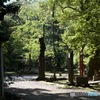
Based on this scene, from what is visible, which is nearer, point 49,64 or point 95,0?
point 95,0

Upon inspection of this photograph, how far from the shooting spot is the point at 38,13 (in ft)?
117

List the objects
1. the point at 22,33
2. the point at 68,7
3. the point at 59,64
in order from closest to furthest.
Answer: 1. the point at 68,7
2. the point at 22,33
3. the point at 59,64

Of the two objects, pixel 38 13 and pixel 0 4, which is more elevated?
pixel 38 13

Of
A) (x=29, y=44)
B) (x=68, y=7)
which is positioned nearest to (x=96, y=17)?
(x=68, y=7)

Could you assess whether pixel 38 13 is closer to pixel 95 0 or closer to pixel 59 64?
pixel 95 0

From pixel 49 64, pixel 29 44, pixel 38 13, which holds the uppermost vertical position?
pixel 38 13

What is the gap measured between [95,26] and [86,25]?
59 centimetres

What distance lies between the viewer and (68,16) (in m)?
23.5

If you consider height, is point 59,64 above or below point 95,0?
below

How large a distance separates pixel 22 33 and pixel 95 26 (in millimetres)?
26279

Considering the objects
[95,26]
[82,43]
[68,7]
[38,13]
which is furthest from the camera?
[38,13]

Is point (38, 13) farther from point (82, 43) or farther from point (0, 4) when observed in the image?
point (0, 4)

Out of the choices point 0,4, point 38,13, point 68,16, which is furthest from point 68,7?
point 0,4

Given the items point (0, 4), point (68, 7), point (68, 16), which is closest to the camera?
point (0, 4)
